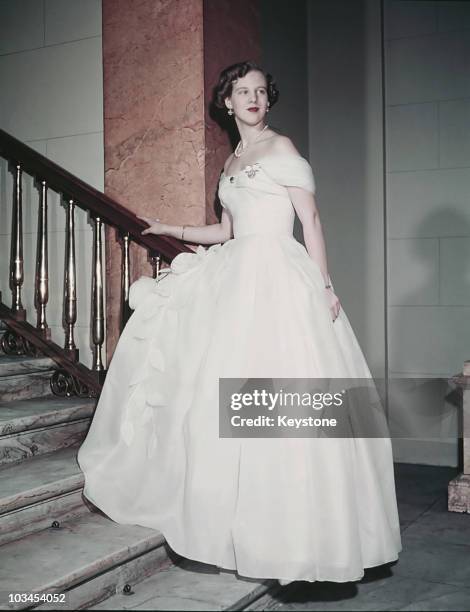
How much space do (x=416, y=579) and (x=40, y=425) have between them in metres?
1.58

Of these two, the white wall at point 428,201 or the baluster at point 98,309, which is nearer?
the baluster at point 98,309

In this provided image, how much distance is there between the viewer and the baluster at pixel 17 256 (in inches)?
142

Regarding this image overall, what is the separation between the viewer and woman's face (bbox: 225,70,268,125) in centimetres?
291

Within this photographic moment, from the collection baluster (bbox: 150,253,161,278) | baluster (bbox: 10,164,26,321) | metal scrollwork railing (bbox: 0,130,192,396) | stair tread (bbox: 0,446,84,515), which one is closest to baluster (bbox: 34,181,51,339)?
metal scrollwork railing (bbox: 0,130,192,396)

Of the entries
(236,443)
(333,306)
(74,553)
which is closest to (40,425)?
(74,553)

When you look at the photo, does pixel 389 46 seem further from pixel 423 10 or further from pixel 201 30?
pixel 201 30

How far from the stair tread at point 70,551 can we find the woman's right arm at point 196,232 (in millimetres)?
1257

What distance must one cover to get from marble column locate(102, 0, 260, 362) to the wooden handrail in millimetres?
200

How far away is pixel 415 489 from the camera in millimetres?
3729

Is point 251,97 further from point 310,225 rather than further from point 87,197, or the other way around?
point 87,197

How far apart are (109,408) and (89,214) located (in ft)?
4.07

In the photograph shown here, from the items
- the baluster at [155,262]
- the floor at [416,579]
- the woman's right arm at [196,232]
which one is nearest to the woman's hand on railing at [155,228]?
the woman's right arm at [196,232]

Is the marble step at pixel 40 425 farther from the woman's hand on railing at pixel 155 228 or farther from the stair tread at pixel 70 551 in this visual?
the woman's hand on railing at pixel 155 228

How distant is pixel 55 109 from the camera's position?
3744 mm
